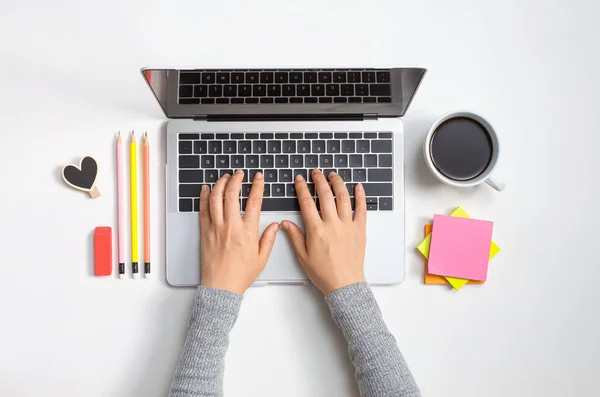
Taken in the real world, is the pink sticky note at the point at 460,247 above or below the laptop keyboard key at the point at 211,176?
below

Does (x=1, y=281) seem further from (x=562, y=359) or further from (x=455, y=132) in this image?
(x=562, y=359)

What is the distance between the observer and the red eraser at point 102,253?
766 mm

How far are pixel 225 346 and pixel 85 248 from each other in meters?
0.31

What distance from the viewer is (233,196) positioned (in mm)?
737

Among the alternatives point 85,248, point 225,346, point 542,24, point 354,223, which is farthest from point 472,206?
point 85,248

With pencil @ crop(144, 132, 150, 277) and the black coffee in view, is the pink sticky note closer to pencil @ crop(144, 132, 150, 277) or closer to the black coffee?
the black coffee

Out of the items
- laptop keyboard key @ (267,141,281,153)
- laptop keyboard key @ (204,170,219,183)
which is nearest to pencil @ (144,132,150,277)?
laptop keyboard key @ (204,170,219,183)

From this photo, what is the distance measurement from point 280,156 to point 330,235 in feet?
0.52

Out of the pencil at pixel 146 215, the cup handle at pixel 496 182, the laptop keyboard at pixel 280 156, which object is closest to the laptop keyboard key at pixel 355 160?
the laptop keyboard at pixel 280 156

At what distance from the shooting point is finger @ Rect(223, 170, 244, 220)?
74cm

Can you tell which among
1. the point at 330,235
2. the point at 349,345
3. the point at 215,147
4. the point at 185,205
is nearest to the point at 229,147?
the point at 215,147

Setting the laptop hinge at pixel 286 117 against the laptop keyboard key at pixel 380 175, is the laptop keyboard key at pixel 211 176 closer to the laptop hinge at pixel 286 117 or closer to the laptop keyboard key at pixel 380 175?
the laptop hinge at pixel 286 117

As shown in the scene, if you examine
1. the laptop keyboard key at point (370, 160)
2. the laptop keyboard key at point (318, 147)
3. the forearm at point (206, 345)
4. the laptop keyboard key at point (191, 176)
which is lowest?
the forearm at point (206, 345)

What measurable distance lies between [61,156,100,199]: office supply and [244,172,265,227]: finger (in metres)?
0.28
